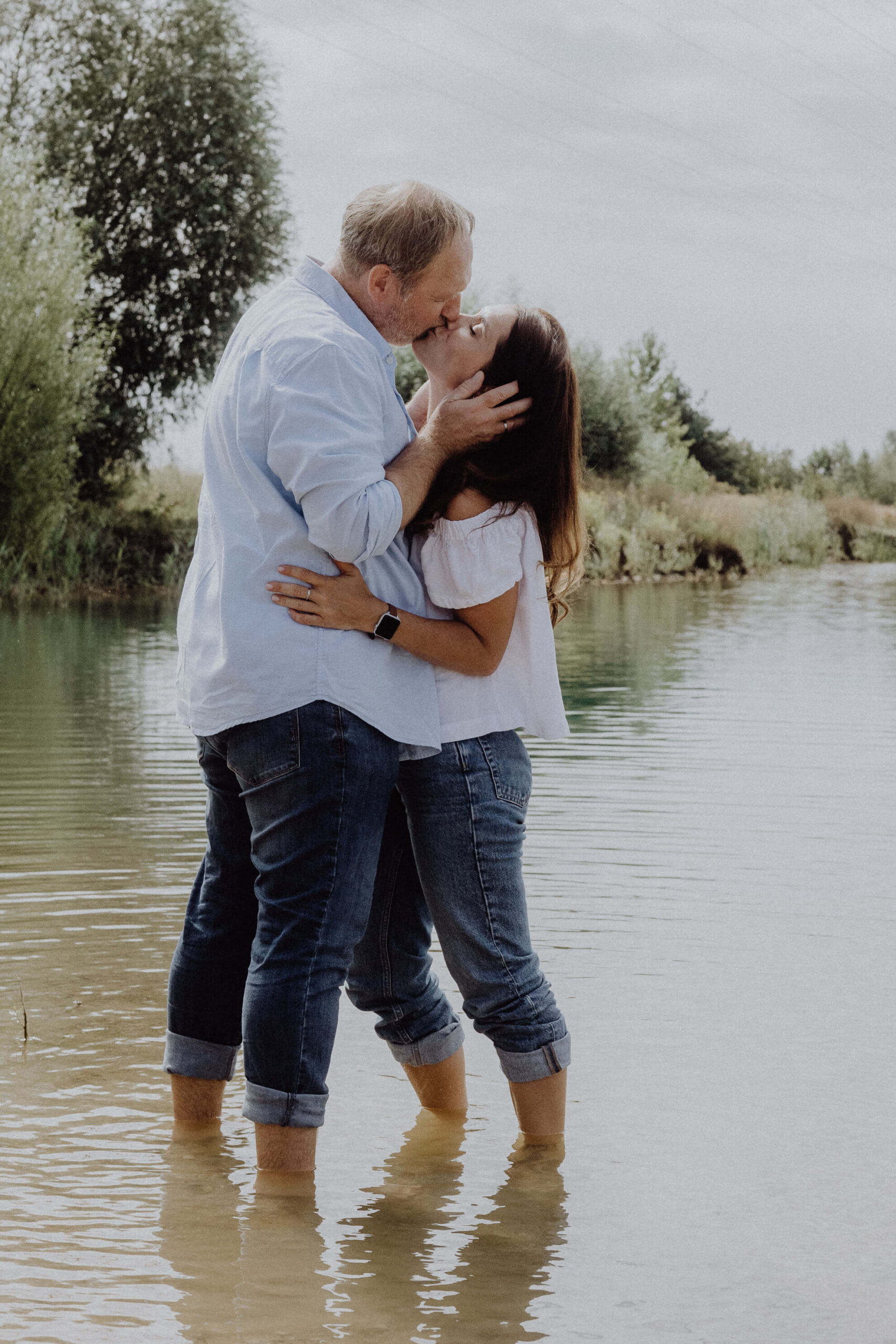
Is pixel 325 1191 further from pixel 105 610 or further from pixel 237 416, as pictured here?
pixel 105 610

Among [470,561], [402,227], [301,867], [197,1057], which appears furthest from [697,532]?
[301,867]

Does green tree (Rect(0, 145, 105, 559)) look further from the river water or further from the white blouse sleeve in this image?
the white blouse sleeve

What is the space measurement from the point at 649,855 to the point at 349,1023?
6.71 ft

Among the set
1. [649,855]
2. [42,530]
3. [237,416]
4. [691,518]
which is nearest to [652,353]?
[691,518]

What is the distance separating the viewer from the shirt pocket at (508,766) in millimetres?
2664

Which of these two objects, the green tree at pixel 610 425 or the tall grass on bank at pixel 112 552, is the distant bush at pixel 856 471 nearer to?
the green tree at pixel 610 425

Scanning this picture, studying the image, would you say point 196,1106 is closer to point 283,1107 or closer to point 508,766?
point 283,1107

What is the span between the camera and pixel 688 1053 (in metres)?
3.47

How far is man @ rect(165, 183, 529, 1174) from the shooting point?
93.2 inches

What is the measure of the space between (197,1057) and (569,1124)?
0.74 metres

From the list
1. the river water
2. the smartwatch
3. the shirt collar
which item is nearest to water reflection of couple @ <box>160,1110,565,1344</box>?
the river water

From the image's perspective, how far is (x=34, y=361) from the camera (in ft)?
63.2

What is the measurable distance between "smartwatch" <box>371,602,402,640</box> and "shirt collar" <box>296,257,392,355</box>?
41 cm

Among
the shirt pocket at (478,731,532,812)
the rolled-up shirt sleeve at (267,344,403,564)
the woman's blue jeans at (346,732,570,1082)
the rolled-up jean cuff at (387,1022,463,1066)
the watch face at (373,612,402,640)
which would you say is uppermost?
the rolled-up shirt sleeve at (267,344,403,564)
